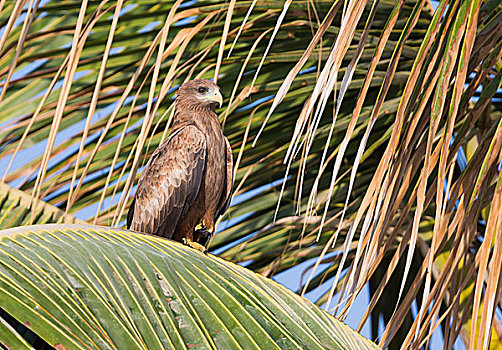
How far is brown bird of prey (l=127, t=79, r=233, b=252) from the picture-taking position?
356cm

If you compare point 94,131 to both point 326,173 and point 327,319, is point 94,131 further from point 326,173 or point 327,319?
point 327,319

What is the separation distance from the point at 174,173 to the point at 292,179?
0.61 m

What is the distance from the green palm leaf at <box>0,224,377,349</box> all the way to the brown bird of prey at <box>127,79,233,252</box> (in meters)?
1.65

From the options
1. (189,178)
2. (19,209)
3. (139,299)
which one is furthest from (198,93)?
(139,299)

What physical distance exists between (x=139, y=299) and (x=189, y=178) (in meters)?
2.14

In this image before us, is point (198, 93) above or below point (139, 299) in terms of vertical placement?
above

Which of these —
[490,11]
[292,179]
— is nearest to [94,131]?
[292,179]

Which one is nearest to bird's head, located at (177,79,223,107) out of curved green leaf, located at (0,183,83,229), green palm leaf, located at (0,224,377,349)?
curved green leaf, located at (0,183,83,229)

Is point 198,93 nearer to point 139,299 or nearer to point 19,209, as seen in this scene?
point 19,209

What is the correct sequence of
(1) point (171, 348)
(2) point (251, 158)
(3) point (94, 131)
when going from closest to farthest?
(1) point (171, 348) → (3) point (94, 131) → (2) point (251, 158)

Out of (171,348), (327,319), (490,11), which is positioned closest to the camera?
(171,348)

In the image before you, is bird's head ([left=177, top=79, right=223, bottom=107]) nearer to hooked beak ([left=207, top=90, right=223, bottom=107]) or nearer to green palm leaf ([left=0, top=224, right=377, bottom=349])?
Answer: hooked beak ([left=207, top=90, right=223, bottom=107])

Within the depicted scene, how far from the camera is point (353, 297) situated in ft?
6.06

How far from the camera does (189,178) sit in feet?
11.7
